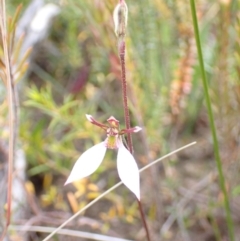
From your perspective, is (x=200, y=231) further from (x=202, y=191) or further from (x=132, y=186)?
(x=132, y=186)

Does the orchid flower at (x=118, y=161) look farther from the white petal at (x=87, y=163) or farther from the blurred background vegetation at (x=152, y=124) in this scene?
the blurred background vegetation at (x=152, y=124)

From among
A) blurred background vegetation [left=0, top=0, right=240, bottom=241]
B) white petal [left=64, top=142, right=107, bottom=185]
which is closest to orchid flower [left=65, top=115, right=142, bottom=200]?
white petal [left=64, top=142, right=107, bottom=185]

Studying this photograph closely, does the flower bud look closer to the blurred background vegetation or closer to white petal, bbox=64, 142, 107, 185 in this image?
white petal, bbox=64, 142, 107, 185

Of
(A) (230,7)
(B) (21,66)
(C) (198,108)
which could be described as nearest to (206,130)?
(C) (198,108)

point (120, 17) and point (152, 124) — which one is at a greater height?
point (120, 17)

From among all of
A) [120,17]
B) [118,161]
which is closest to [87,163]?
[118,161]

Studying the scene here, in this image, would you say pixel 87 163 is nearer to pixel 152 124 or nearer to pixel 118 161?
pixel 118 161
